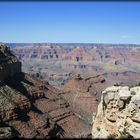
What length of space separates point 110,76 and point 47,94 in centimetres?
10926

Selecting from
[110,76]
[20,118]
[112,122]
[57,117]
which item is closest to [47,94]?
[57,117]

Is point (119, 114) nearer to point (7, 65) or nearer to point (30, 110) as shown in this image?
point (30, 110)

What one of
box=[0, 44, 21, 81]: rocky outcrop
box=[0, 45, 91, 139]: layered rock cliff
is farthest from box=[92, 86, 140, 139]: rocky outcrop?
box=[0, 44, 21, 81]: rocky outcrop

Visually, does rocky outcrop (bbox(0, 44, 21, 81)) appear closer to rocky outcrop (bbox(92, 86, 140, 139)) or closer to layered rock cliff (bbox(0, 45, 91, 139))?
layered rock cliff (bbox(0, 45, 91, 139))

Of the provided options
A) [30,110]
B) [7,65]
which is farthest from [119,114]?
[7,65]

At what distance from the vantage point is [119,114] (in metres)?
23.0

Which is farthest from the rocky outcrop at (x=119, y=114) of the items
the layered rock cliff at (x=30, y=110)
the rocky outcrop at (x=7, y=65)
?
the rocky outcrop at (x=7, y=65)

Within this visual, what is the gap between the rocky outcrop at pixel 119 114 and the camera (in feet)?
70.6

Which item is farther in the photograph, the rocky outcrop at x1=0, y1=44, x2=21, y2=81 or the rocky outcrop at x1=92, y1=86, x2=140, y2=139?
the rocky outcrop at x1=0, y1=44, x2=21, y2=81

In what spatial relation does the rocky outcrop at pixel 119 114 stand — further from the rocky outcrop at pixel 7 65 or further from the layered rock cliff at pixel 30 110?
the rocky outcrop at pixel 7 65

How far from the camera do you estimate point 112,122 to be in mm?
23609

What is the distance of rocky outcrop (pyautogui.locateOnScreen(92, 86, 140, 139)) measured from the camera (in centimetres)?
2152

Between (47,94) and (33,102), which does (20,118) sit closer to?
(33,102)

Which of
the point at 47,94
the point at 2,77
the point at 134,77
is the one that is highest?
the point at 2,77
